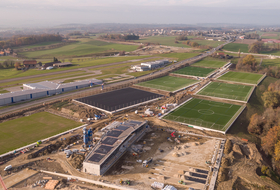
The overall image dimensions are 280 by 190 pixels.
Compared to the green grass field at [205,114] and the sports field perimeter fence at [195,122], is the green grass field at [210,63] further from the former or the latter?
the sports field perimeter fence at [195,122]

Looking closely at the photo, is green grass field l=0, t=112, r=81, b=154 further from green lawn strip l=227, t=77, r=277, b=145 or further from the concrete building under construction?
green lawn strip l=227, t=77, r=277, b=145

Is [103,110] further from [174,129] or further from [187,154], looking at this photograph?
[187,154]

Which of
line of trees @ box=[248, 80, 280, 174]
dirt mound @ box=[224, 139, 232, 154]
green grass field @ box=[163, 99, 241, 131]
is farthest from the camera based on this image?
green grass field @ box=[163, 99, 241, 131]

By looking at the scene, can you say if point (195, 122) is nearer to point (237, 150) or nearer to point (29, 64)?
point (237, 150)

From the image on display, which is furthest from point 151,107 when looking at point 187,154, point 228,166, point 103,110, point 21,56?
point 21,56

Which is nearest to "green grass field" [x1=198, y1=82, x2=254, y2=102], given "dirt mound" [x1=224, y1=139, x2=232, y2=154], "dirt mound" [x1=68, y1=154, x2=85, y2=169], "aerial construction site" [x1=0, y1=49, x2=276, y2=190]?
"aerial construction site" [x1=0, y1=49, x2=276, y2=190]

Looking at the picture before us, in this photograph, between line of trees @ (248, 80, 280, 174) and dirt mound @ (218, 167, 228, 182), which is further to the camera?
line of trees @ (248, 80, 280, 174)
